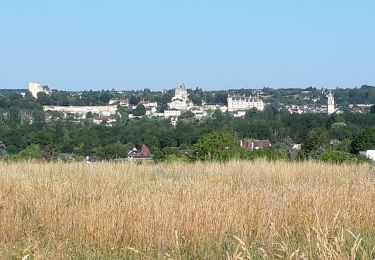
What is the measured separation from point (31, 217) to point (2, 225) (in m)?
0.43

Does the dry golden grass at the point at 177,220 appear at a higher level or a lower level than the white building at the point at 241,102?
higher

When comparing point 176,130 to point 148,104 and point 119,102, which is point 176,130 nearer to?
point 148,104

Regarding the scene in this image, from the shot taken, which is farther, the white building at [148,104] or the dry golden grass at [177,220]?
the white building at [148,104]

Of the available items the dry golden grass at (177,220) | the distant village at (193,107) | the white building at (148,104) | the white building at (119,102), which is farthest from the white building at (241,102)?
the dry golden grass at (177,220)

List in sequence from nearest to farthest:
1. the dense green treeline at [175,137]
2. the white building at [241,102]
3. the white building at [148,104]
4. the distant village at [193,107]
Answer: the dense green treeline at [175,137] < the distant village at [193,107] < the white building at [148,104] < the white building at [241,102]

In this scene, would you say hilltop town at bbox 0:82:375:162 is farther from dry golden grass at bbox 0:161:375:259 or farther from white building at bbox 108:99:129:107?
dry golden grass at bbox 0:161:375:259

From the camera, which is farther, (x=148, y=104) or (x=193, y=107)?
(x=148, y=104)

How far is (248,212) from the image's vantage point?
6.12 meters

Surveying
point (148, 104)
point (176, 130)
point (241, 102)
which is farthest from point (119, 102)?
point (176, 130)

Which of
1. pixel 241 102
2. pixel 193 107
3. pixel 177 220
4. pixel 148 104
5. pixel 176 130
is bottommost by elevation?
pixel 193 107

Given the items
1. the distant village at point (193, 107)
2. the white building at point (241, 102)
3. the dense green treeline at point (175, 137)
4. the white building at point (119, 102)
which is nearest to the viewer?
the dense green treeline at point (175, 137)

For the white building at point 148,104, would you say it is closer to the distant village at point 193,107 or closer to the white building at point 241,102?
the distant village at point 193,107

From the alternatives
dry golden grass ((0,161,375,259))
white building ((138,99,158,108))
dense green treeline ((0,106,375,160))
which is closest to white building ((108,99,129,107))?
white building ((138,99,158,108))

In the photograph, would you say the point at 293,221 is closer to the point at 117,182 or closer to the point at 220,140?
the point at 117,182
